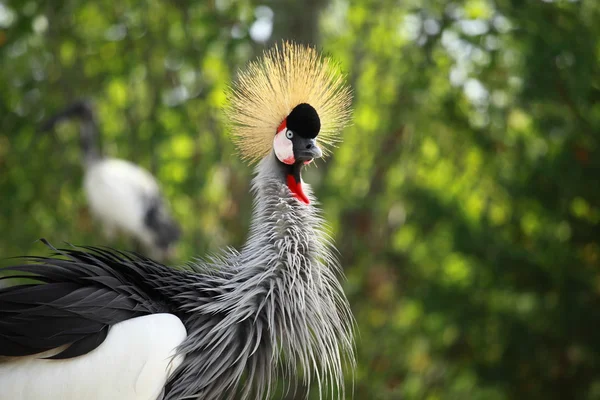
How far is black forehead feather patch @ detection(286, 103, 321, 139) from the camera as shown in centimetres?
246

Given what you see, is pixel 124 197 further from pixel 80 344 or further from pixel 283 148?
pixel 80 344

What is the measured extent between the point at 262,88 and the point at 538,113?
332 centimetres

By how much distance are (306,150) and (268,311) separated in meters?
0.49

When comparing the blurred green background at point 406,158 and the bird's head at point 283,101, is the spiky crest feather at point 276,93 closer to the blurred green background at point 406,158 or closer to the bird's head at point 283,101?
the bird's head at point 283,101

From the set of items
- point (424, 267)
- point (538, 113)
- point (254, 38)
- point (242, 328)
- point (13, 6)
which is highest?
point (13, 6)

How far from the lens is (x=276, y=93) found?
102 inches

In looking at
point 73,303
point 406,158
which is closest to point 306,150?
point 73,303

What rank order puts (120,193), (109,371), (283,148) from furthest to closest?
(120,193) < (283,148) < (109,371)

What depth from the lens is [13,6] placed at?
5523mm

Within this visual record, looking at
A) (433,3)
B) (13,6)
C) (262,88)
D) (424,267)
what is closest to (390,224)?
(424,267)

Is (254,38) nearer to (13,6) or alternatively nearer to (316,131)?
(13,6)

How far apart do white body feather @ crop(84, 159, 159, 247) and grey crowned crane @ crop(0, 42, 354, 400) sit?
4056mm

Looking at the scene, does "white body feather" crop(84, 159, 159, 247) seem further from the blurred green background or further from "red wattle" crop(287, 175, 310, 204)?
"red wattle" crop(287, 175, 310, 204)

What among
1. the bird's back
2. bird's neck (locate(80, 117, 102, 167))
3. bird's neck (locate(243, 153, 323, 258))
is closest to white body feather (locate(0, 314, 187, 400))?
the bird's back
